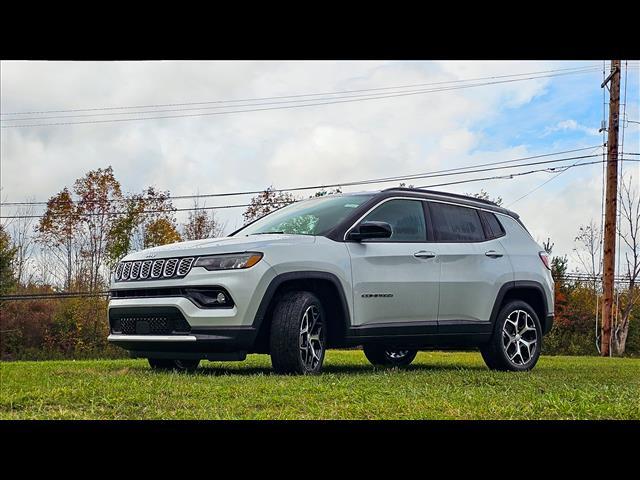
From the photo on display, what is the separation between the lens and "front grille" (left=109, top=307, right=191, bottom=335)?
7090 mm

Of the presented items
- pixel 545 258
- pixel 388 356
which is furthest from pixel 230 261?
pixel 545 258

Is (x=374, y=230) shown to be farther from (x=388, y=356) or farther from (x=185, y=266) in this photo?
(x=388, y=356)

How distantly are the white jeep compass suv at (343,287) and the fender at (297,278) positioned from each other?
10 mm

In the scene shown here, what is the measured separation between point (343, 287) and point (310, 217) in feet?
3.31

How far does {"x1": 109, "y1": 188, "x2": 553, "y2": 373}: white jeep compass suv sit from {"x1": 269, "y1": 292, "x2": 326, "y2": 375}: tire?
0.01 metres

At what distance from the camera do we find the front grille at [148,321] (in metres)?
7.09

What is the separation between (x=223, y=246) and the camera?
7125 millimetres

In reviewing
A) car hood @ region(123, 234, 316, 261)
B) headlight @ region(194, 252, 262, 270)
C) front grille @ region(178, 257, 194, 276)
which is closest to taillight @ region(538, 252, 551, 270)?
car hood @ region(123, 234, 316, 261)

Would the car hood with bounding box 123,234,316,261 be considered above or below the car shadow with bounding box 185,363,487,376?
above

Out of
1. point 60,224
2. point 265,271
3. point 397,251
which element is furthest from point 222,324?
point 60,224

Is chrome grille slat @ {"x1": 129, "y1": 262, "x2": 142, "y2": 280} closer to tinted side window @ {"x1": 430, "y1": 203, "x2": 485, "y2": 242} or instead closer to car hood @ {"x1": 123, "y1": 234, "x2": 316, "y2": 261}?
car hood @ {"x1": 123, "y1": 234, "x2": 316, "y2": 261}

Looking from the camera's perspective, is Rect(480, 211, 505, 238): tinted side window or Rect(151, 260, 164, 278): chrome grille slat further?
Rect(480, 211, 505, 238): tinted side window

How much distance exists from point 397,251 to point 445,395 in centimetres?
220
